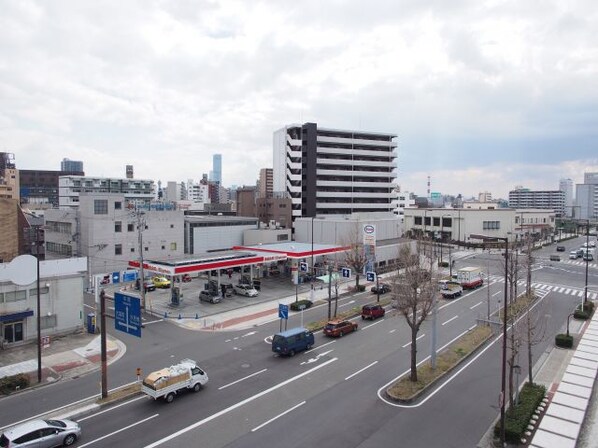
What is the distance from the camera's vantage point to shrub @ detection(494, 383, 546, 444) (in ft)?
56.7

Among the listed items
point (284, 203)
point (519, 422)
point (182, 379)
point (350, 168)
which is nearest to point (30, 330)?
point (182, 379)

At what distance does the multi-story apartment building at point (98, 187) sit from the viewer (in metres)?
112

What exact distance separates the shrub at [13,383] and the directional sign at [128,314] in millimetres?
6026

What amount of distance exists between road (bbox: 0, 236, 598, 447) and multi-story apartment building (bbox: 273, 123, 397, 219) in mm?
61069

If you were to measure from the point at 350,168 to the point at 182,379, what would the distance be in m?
81.8

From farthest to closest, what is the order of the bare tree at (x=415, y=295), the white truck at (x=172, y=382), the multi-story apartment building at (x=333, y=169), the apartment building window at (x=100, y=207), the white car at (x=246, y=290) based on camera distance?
1. the multi-story apartment building at (x=333, y=169)
2. the apartment building window at (x=100, y=207)
3. the white car at (x=246, y=290)
4. the bare tree at (x=415, y=295)
5. the white truck at (x=172, y=382)

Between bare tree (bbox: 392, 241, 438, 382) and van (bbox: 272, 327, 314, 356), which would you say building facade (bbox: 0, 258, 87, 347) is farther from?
bare tree (bbox: 392, 241, 438, 382)

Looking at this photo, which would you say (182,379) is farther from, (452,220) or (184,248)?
(452,220)

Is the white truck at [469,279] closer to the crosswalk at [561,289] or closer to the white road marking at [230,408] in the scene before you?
the crosswalk at [561,289]

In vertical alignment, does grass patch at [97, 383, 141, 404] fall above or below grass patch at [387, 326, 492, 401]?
below

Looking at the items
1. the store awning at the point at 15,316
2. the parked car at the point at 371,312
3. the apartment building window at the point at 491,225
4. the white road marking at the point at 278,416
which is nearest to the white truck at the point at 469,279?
the parked car at the point at 371,312

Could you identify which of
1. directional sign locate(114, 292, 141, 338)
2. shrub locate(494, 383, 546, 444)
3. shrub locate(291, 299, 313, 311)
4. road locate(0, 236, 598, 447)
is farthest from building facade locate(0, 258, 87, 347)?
shrub locate(494, 383, 546, 444)

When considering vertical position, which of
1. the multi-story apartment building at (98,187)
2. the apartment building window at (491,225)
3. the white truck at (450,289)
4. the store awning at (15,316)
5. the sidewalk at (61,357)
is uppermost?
the multi-story apartment building at (98,187)

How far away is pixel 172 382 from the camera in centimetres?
2156
